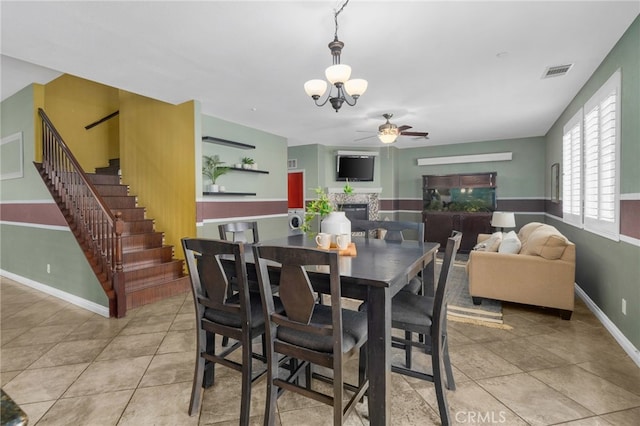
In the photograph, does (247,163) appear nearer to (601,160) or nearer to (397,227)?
(397,227)

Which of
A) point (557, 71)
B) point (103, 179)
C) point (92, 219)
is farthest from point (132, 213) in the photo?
point (557, 71)

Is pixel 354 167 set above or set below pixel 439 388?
above

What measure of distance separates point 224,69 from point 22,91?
148 inches

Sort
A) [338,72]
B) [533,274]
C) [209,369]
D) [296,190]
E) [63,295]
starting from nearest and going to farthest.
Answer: [209,369]
[338,72]
[533,274]
[63,295]
[296,190]

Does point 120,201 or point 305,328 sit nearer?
point 305,328

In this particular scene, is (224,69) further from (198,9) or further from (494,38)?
(494,38)

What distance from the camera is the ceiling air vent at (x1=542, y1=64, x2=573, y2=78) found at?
3184 millimetres

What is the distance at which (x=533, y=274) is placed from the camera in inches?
127

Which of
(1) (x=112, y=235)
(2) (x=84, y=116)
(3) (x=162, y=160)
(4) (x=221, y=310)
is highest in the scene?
(2) (x=84, y=116)

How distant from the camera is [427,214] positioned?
7.17 metres

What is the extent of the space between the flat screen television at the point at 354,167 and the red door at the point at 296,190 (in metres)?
0.94

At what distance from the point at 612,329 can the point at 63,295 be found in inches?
235

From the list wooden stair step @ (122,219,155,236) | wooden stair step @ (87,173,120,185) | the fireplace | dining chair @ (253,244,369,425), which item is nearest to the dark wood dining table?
dining chair @ (253,244,369,425)

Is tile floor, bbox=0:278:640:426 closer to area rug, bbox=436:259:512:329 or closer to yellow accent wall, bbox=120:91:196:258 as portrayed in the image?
area rug, bbox=436:259:512:329
